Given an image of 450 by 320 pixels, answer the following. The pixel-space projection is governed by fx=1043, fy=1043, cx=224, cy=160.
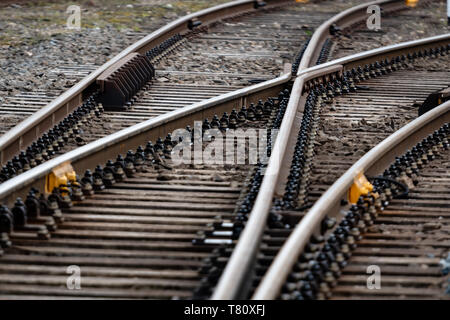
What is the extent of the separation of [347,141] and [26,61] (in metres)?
5.22

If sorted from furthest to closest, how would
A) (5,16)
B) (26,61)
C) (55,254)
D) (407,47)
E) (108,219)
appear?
(5,16) → (407,47) → (26,61) → (108,219) → (55,254)

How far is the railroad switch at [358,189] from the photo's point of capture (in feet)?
22.4

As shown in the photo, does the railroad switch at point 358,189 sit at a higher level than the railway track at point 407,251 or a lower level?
higher

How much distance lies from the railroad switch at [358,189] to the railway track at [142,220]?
1.32ft

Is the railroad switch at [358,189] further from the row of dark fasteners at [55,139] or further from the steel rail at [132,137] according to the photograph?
the row of dark fasteners at [55,139]

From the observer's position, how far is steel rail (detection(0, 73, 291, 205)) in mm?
A: 6551

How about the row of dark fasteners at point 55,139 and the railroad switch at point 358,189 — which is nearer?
the railroad switch at point 358,189

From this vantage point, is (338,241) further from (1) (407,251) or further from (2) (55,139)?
(2) (55,139)

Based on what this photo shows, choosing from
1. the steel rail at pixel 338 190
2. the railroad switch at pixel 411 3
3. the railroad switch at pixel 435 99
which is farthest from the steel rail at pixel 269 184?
the railroad switch at pixel 411 3

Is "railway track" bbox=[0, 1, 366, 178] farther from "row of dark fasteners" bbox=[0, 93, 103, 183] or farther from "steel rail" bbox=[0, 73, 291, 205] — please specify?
"steel rail" bbox=[0, 73, 291, 205]

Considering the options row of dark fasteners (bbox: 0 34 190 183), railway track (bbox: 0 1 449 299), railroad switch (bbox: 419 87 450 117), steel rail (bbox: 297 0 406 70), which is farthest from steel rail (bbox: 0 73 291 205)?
railroad switch (bbox: 419 87 450 117)

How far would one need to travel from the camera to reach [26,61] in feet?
41.9
